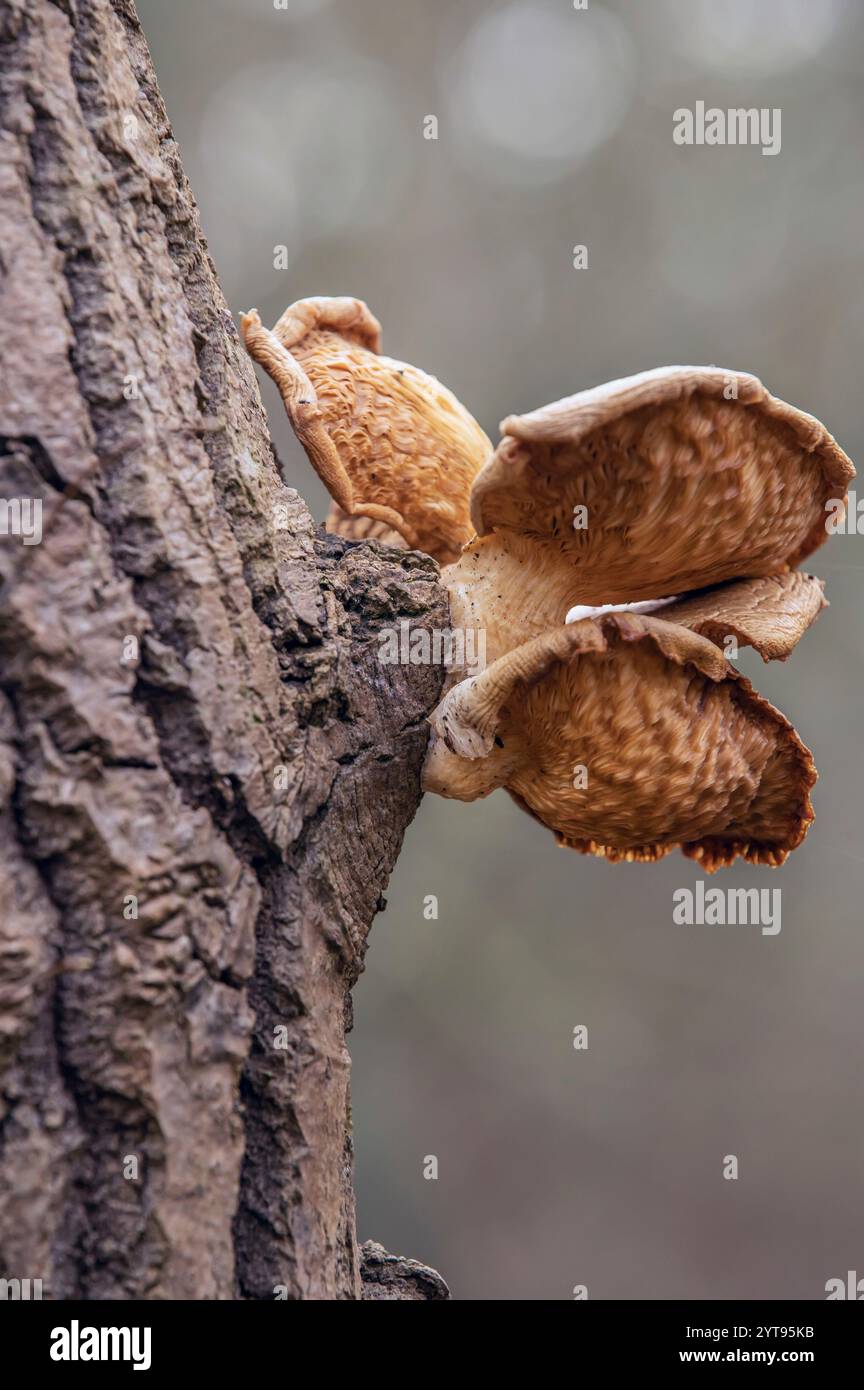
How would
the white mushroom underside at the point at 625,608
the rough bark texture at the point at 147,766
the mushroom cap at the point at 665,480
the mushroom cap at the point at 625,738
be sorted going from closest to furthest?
the rough bark texture at the point at 147,766 < the mushroom cap at the point at 665,480 < the mushroom cap at the point at 625,738 < the white mushroom underside at the point at 625,608

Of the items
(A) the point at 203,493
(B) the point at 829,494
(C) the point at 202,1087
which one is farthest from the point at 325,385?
(C) the point at 202,1087

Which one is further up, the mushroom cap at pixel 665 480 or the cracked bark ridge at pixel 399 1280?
the mushroom cap at pixel 665 480

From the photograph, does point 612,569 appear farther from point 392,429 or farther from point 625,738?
point 392,429

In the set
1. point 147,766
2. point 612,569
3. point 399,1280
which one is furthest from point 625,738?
point 399,1280

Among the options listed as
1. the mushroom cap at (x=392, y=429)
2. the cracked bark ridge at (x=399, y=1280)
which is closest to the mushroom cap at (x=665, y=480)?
the mushroom cap at (x=392, y=429)


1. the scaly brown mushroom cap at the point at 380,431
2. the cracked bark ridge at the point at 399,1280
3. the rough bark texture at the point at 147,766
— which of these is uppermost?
the scaly brown mushroom cap at the point at 380,431

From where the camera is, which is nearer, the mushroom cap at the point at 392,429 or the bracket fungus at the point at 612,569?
the bracket fungus at the point at 612,569

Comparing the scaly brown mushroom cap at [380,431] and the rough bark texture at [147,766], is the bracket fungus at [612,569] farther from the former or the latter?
the rough bark texture at [147,766]
